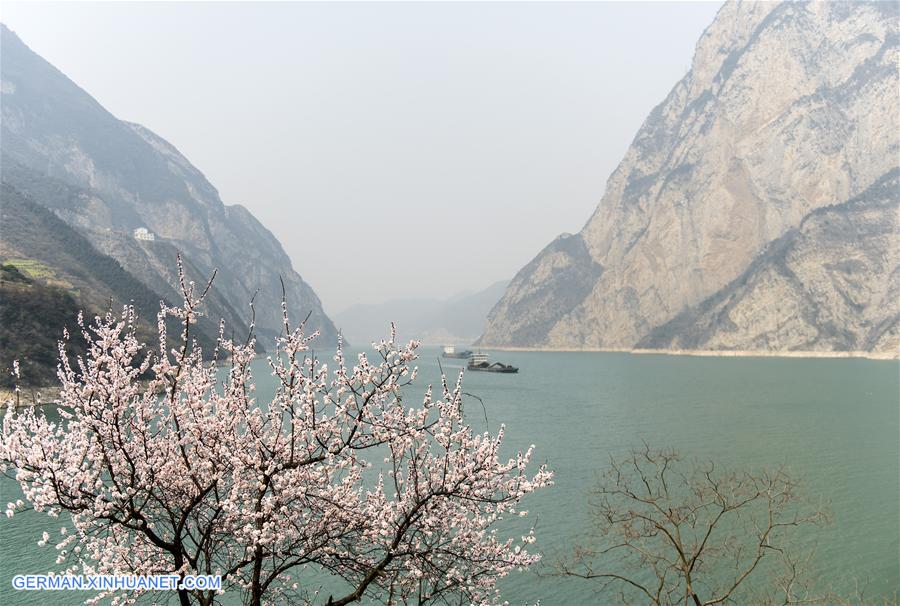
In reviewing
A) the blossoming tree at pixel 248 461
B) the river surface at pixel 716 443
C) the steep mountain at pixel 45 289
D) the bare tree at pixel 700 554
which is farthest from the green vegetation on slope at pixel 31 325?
the blossoming tree at pixel 248 461

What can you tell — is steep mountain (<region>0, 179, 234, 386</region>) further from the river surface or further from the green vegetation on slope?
the river surface

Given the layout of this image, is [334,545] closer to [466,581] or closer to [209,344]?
[466,581]

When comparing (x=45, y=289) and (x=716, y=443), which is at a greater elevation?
(x=45, y=289)

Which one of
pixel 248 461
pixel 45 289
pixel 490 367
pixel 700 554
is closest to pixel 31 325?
pixel 45 289

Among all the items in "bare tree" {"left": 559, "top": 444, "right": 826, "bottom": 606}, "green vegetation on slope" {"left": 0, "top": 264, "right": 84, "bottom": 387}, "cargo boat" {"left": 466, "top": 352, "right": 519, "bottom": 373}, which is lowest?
"cargo boat" {"left": 466, "top": 352, "right": 519, "bottom": 373}

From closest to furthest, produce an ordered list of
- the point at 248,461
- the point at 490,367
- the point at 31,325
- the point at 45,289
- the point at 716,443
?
the point at 248,461 < the point at 716,443 < the point at 31,325 < the point at 45,289 < the point at 490,367

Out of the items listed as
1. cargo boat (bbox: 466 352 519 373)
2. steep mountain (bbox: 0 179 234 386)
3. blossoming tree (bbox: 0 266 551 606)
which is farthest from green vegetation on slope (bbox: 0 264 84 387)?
cargo boat (bbox: 466 352 519 373)

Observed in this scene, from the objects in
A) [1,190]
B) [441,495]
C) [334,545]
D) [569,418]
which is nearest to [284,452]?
[334,545]

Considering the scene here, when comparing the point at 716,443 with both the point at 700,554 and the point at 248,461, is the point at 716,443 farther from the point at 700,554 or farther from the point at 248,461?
the point at 248,461
